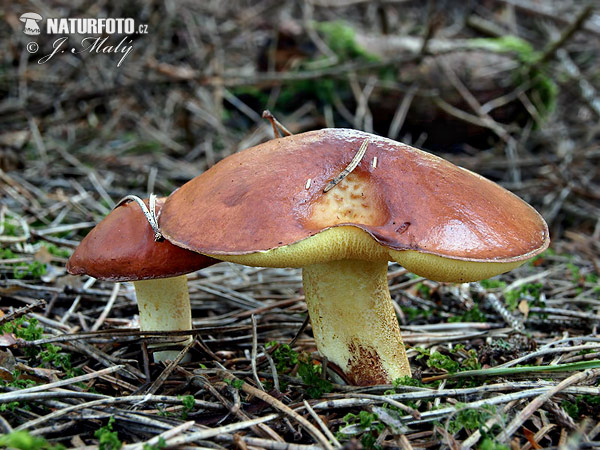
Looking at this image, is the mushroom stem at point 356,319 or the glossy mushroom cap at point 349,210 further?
the mushroom stem at point 356,319

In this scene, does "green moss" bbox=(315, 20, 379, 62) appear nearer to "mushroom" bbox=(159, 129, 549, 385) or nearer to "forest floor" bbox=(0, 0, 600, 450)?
"forest floor" bbox=(0, 0, 600, 450)

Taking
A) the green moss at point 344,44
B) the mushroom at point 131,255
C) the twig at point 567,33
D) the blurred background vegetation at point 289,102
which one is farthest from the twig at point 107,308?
Answer: the twig at point 567,33

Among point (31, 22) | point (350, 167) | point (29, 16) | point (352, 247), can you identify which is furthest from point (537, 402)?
point (29, 16)

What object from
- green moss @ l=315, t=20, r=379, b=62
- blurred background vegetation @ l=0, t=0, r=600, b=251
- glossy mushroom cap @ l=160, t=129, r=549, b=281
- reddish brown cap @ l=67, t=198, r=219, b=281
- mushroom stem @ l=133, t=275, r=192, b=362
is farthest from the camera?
green moss @ l=315, t=20, r=379, b=62

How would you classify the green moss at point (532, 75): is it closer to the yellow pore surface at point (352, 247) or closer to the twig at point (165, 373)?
the yellow pore surface at point (352, 247)

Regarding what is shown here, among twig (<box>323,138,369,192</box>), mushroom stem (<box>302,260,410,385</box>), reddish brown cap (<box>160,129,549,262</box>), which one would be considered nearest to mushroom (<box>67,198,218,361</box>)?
reddish brown cap (<box>160,129,549,262</box>)

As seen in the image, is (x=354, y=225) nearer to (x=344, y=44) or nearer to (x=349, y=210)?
(x=349, y=210)
